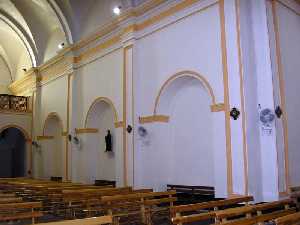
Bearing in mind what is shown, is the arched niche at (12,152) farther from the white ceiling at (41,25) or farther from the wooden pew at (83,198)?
the wooden pew at (83,198)

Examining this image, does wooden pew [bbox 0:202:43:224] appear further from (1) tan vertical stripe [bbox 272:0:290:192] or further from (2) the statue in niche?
(2) the statue in niche

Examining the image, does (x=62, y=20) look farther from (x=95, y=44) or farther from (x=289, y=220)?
(x=289, y=220)

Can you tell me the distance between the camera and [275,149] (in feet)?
27.7

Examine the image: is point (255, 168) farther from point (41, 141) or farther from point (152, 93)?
point (41, 141)

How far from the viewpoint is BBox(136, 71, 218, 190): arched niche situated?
10109 mm

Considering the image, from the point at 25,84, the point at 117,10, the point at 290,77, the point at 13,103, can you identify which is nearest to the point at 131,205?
the point at 290,77

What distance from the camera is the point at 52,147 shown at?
18.2m

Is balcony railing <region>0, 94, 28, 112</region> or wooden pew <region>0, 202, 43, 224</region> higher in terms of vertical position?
balcony railing <region>0, 94, 28, 112</region>

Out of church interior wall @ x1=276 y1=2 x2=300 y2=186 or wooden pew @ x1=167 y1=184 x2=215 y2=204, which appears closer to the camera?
church interior wall @ x1=276 y1=2 x2=300 y2=186

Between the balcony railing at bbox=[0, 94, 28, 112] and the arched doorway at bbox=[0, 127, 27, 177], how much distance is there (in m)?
2.11

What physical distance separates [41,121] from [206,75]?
1161cm

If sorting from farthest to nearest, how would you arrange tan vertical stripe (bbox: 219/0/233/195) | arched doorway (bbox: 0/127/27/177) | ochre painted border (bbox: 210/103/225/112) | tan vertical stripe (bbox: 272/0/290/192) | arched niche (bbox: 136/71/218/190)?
arched doorway (bbox: 0/127/27/177)
arched niche (bbox: 136/71/218/190)
ochre painted border (bbox: 210/103/225/112)
tan vertical stripe (bbox: 272/0/290/192)
tan vertical stripe (bbox: 219/0/233/195)

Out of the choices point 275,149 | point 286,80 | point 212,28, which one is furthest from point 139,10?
point 275,149

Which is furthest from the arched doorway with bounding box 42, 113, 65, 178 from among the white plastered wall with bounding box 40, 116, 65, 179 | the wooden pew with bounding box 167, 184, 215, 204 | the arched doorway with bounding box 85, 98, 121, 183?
the wooden pew with bounding box 167, 184, 215, 204
